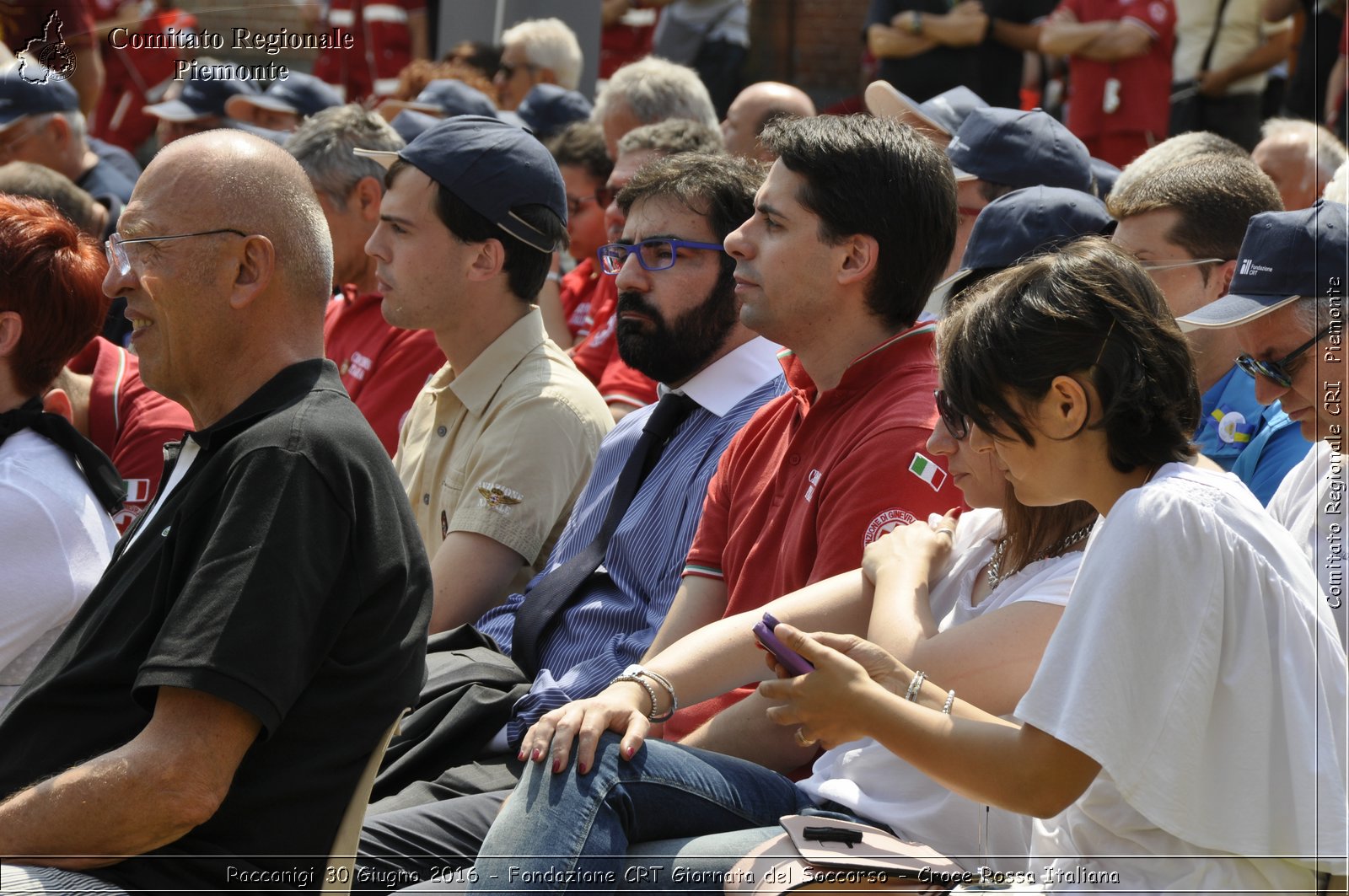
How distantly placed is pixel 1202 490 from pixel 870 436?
96 centimetres

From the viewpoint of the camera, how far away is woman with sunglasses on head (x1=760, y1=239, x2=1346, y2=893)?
200 centimetres

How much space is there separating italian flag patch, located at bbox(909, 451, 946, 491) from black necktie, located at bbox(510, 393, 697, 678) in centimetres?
99

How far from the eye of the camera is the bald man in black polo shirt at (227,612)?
2115 mm

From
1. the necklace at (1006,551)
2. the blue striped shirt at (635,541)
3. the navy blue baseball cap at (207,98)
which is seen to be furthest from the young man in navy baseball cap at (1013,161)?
the navy blue baseball cap at (207,98)

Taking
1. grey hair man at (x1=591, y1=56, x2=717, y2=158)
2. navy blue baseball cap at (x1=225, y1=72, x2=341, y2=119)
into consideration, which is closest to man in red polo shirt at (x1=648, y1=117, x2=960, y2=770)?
grey hair man at (x1=591, y1=56, x2=717, y2=158)

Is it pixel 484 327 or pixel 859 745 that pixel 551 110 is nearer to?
pixel 484 327

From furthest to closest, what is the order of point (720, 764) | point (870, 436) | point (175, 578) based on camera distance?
point (870, 436), point (720, 764), point (175, 578)

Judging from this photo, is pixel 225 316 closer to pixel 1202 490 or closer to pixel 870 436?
pixel 870 436

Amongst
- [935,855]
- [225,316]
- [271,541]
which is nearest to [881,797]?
[935,855]

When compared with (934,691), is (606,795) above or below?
below

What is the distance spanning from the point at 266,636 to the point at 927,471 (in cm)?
138

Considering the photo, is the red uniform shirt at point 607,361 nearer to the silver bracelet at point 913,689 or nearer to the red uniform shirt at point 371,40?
the silver bracelet at point 913,689

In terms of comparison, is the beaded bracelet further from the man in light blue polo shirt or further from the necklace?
the man in light blue polo shirt

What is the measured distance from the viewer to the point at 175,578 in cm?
224
